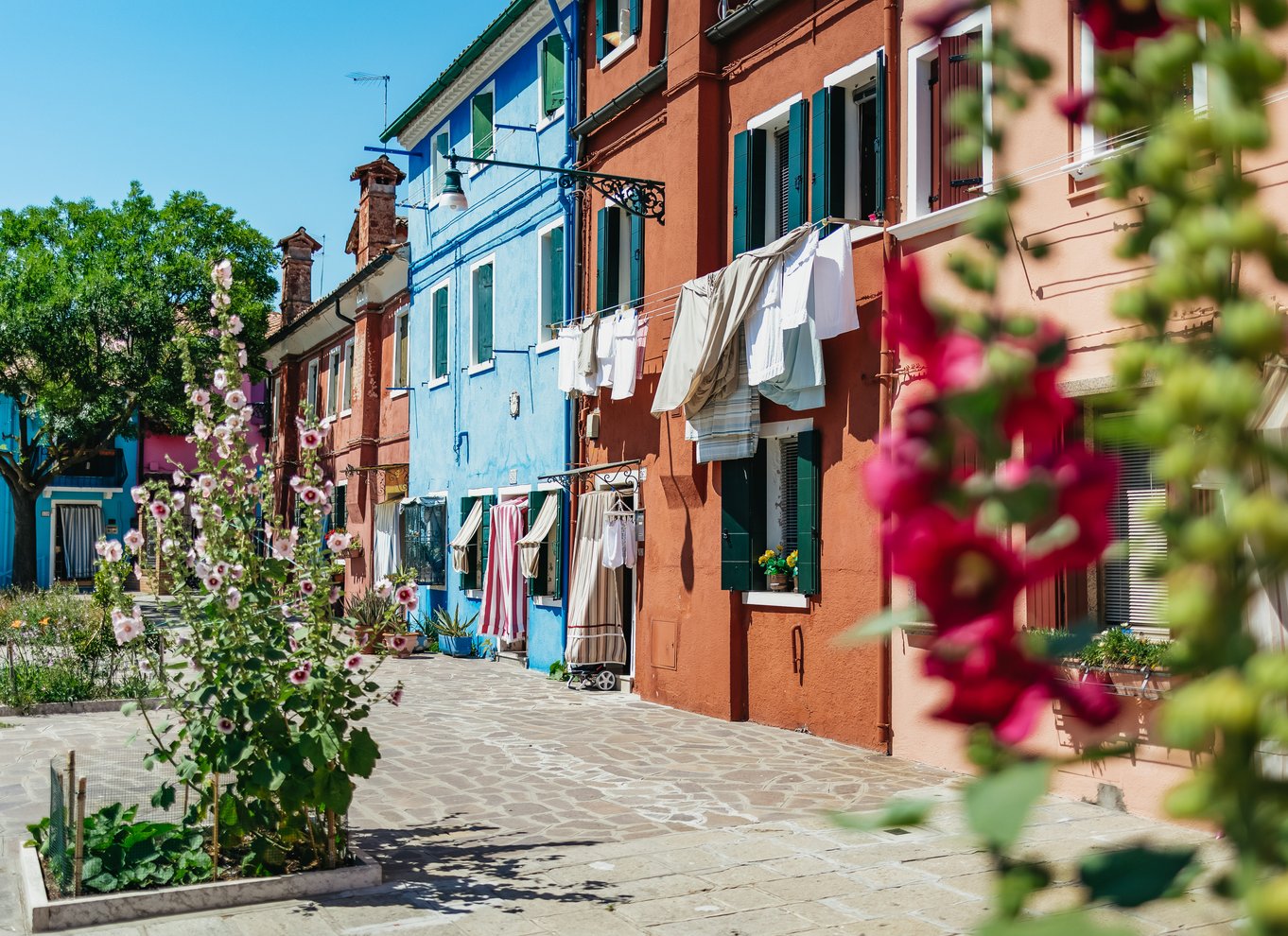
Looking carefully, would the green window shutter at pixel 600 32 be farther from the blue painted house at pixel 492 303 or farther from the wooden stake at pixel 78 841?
the wooden stake at pixel 78 841

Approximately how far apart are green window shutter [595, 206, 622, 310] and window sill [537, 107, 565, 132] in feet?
7.49

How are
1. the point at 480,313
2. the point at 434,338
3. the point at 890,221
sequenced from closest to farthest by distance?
the point at 890,221 < the point at 480,313 < the point at 434,338

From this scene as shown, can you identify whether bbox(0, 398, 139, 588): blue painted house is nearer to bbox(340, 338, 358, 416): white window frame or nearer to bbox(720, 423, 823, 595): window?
bbox(340, 338, 358, 416): white window frame

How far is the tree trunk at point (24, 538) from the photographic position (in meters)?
33.7

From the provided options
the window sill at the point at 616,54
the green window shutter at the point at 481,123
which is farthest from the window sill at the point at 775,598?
the green window shutter at the point at 481,123

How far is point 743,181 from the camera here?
13195 mm

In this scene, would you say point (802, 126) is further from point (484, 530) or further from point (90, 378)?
point (90, 378)

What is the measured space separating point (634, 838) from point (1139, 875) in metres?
7.25

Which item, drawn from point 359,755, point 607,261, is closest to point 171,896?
point 359,755

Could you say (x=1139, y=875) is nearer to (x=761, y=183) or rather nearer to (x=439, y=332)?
(x=761, y=183)

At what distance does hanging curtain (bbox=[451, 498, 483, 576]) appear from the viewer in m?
20.4

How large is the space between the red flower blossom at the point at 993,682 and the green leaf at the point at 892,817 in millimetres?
96

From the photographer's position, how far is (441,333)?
74.2 ft

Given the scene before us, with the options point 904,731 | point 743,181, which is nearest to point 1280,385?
point 904,731
